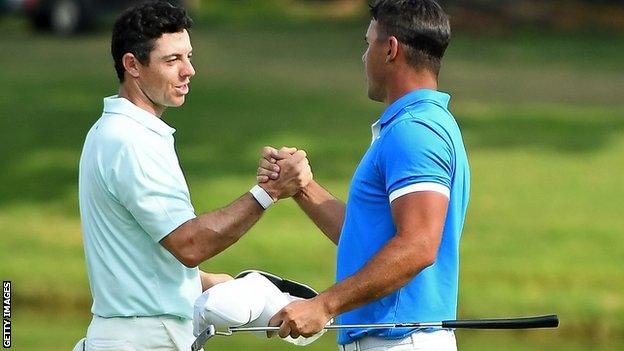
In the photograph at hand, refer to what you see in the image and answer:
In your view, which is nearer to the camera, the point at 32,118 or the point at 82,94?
the point at 32,118

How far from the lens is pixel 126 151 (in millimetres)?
4723

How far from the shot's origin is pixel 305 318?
435cm

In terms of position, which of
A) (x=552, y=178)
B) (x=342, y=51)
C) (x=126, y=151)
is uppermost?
(x=342, y=51)

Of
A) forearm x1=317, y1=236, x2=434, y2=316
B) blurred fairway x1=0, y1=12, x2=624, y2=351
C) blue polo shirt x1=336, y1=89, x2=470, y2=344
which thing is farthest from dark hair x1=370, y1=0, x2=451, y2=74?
blurred fairway x1=0, y1=12, x2=624, y2=351

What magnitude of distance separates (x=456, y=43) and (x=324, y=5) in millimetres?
5774

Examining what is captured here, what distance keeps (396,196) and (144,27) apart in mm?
1042

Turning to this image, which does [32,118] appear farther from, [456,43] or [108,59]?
[456,43]

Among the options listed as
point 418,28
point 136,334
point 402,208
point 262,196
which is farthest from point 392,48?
point 136,334

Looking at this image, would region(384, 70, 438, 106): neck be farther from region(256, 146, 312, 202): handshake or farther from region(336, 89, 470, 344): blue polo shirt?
region(256, 146, 312, 202): handshake

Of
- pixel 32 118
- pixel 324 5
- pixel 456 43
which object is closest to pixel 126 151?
pixel 32 118

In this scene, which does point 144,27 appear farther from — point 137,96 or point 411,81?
point 411,81

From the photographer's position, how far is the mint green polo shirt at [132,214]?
4.70 metres

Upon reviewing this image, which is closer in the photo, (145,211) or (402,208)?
(402,208)

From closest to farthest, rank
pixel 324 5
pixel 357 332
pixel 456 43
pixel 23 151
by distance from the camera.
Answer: pixel 357 332, pixel 23 151, pixel 456 43, pixel 324 5
